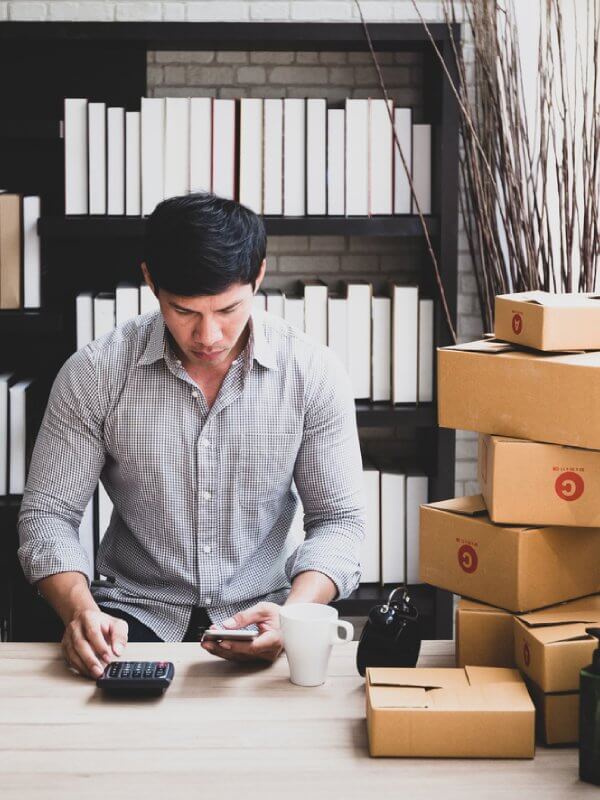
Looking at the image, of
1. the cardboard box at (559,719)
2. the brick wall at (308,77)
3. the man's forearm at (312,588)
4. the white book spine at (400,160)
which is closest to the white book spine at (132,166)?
the brick wall at (308,77)

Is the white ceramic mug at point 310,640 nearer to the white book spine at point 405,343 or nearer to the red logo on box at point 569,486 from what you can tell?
the red logo on box at point 569,486

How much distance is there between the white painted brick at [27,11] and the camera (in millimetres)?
2760

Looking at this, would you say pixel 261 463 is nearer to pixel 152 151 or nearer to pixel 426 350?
pixel 426 350

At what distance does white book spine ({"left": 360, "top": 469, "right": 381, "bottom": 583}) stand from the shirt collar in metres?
0.93

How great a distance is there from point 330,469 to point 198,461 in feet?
0.78

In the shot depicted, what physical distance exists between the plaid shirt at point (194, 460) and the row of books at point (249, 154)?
82cm

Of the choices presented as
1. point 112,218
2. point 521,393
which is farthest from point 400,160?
point 521,393

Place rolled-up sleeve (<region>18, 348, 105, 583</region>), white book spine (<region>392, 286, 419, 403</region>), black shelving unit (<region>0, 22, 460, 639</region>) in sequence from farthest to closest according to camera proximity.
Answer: white book spine (<region>392, 286, 419, 403</region>)
black shelving unit (<region>0, 22, 460, 639</region>)
rolled-up sleeve (<region>18, 348, 105, 583</region>)

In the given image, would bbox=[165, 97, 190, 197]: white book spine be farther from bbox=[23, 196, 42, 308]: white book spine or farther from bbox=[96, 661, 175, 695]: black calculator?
bbox=[96, 661, 175, 695]: black calculator

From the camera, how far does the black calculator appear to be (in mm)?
1304

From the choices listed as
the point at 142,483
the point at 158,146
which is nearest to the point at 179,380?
the point at 142,483

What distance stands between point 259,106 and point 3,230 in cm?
72

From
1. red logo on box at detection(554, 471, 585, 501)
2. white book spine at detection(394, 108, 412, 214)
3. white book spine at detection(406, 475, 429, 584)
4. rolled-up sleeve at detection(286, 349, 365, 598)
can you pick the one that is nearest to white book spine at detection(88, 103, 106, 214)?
white book spine at detection(394, 108, 412, 214)

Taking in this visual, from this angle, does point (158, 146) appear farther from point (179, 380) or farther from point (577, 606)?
point (577, 606)
